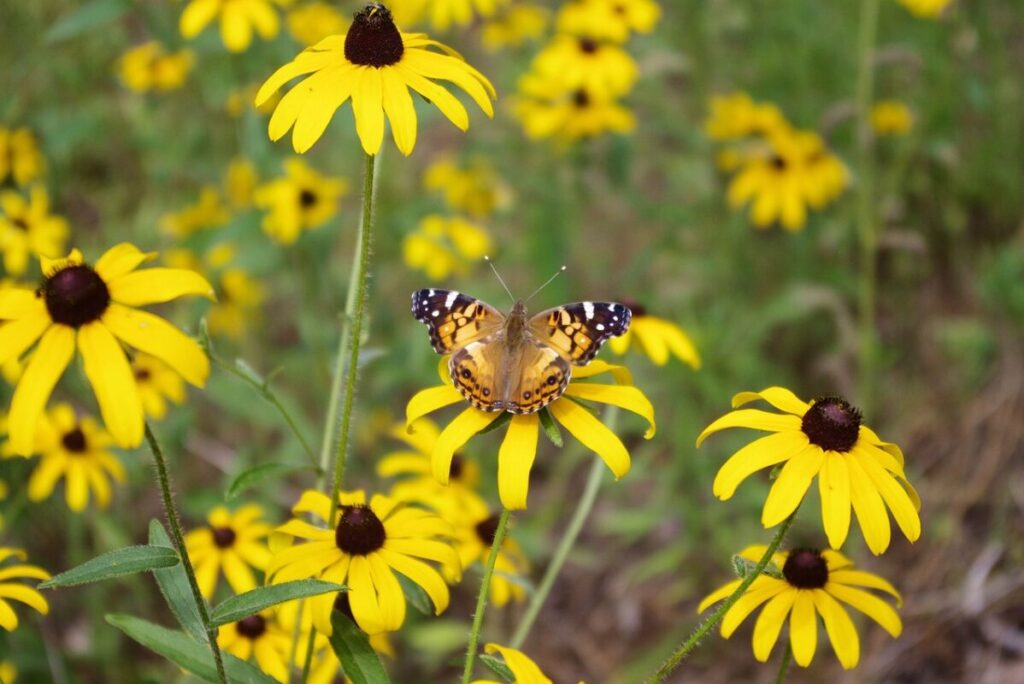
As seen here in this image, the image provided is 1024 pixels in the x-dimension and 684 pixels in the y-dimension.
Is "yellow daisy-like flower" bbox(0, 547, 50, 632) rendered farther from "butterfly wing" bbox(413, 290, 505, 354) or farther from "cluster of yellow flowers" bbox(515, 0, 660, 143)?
"cluster of yellow flowers" bbox(515, 0, 660, 143)

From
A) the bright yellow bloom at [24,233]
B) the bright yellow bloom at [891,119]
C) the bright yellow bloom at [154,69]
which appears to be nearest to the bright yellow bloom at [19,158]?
the bright yellow bloom at [24,233]

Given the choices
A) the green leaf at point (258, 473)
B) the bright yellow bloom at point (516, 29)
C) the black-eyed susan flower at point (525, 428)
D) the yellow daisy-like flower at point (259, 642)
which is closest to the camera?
the black-eyed susan flower at point (525, 428)

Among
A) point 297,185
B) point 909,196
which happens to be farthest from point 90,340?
point 909,196

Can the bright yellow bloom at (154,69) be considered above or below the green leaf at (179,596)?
above

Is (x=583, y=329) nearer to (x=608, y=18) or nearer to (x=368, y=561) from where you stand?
(x=368, y=561)

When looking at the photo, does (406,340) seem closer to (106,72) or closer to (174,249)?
(174,249)

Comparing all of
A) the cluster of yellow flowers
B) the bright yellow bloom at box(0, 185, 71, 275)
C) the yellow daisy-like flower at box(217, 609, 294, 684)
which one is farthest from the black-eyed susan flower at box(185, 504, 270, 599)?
the cluster of yellow flowers

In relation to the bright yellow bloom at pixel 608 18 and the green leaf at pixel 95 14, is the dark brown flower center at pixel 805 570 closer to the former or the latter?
the green leaf at pixel 95 14
